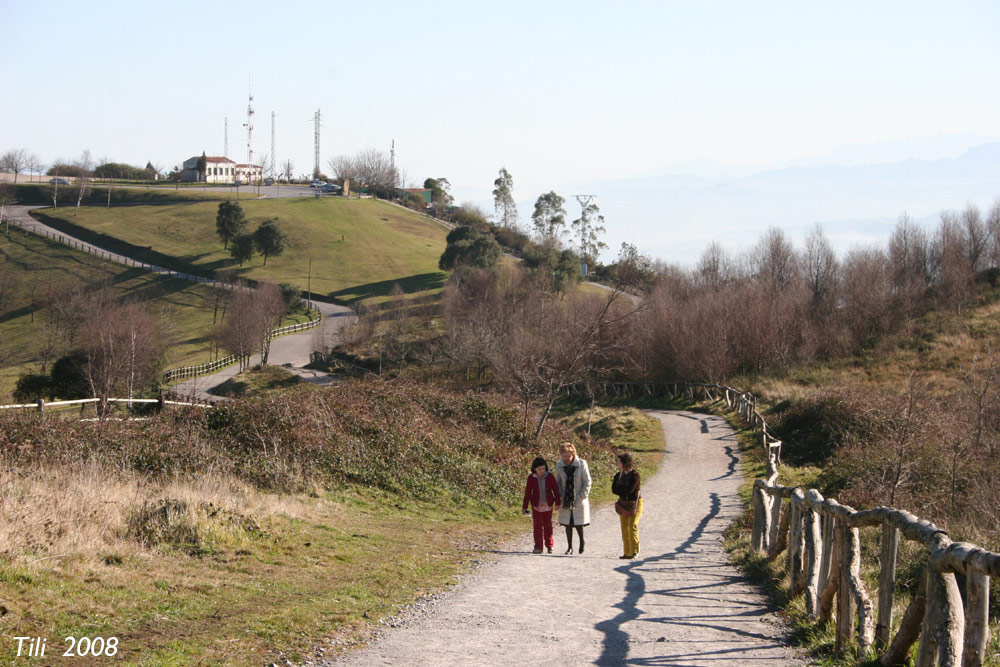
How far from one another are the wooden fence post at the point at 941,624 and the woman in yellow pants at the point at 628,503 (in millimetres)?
7377

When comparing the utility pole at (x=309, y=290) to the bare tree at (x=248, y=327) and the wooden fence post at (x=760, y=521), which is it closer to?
the bare tree at (x=248, y=327)

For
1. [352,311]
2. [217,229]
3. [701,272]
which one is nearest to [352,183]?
[217,229]

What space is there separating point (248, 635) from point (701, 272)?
8085 centimetres

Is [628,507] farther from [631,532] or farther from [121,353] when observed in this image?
[121,353]

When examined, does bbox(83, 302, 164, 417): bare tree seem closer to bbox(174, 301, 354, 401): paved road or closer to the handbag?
bbox(174, 301, 354, 401): paved road

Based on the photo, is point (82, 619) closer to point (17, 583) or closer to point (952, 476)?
point (17, 583)

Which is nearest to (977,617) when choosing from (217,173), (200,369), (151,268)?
(200,369)

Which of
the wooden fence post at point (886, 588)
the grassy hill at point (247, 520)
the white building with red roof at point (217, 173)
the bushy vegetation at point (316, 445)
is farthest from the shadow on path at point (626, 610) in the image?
the white building with red roof at point (217, 173)

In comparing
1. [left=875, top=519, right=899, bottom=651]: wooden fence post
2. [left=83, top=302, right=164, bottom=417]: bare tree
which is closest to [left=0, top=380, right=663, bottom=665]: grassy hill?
[left=875, top=519, right=899, bottom=651]: wooden fence post

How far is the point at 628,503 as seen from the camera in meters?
13.2

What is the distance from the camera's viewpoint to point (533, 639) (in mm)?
7977

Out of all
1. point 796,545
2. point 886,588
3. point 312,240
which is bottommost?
point 796,545

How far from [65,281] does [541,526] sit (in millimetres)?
83686

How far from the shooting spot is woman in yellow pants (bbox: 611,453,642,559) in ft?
43.2
